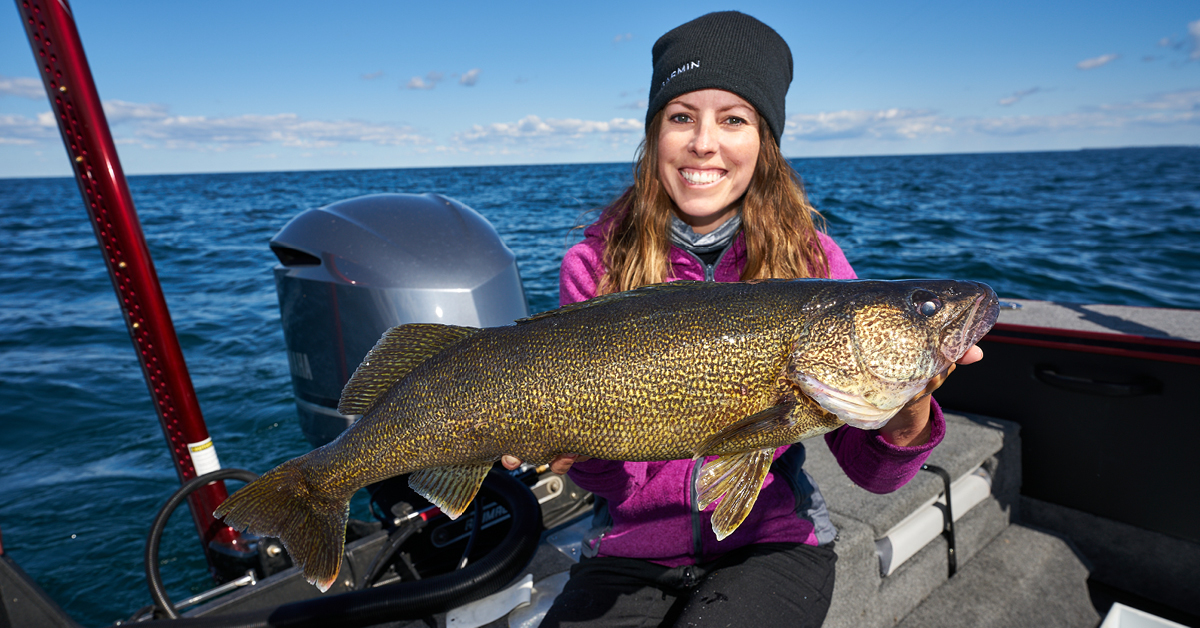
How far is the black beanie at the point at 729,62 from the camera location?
2.81 meters

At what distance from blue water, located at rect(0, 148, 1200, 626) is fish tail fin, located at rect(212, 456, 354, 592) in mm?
2239

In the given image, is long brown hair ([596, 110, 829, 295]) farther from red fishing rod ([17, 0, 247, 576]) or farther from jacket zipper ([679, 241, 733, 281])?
red fishing rod ([17, 0, 247, 576])

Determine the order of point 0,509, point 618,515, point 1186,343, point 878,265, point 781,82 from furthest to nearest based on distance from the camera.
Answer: point 878,265
point 0,509
point 1186,343
point 781,82
point 618,515

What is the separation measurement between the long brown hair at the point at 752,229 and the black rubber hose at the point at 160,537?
2106 millimetres

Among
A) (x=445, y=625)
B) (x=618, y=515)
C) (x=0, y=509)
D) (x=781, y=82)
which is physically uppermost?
(x=781, y=82)

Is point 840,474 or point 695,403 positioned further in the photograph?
point 840,474

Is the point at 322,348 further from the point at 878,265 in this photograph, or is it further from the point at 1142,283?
the point at 1142,283

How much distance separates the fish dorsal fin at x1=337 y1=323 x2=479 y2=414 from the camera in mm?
2350

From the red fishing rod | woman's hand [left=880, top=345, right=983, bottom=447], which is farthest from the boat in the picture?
woman's hand [left=880, top=345, right=983, bottom=447]

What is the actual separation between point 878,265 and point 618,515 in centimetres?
1320

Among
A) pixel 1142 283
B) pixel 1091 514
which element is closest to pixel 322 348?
pixel 1091 514

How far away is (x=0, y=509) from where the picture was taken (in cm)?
660

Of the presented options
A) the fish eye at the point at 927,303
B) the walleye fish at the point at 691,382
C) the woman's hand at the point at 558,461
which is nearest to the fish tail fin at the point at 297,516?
the walleye fish at the point at 691,382

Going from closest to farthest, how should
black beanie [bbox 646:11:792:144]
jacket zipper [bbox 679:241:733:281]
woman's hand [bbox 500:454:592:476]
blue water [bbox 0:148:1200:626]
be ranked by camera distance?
woman's hand [bbox 500:454:592:476], black beanie [bbox 646:11:792:144], jacket zipper [bbox 679:241:733:281], blue water [bbox 0:148:1200:626]
